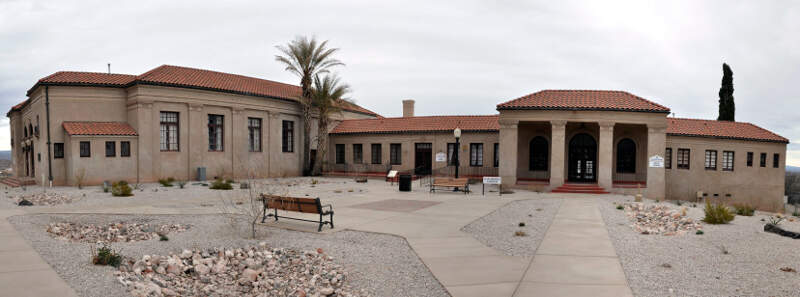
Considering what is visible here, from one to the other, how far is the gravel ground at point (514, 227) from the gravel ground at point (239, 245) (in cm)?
198

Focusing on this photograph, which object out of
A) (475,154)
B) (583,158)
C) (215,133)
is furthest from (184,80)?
(583,158)

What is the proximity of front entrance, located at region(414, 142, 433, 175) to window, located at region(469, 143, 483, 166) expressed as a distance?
117 inches

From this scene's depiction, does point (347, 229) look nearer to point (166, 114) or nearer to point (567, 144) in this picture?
point (567, 144)

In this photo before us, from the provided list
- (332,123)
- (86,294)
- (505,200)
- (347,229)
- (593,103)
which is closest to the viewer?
(86,294)

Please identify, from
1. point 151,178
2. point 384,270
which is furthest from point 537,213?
point 151,178

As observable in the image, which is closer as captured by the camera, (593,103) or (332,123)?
(593,103)

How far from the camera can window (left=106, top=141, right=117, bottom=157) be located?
24.5 m

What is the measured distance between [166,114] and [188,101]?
4.81 feet

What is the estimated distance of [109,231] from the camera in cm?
1055

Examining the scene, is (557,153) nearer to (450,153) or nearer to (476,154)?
(476,154)

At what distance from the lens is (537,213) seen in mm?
13859

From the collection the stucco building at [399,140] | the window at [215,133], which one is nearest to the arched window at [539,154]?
the stucco building at [399,140]

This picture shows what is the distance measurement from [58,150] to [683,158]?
123 feet

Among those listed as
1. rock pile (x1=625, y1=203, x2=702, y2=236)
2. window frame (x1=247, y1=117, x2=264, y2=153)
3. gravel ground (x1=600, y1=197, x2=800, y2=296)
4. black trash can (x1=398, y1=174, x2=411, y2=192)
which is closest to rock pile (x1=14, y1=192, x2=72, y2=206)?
black trash can (x1=398, y1=174, x2=411, y2=192)
